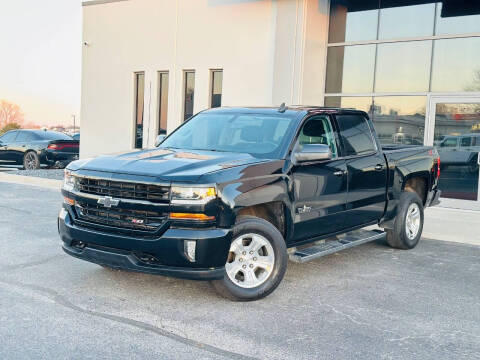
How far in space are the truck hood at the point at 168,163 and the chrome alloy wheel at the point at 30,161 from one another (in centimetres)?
1477

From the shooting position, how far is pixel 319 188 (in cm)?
609

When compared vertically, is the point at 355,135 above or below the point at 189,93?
below

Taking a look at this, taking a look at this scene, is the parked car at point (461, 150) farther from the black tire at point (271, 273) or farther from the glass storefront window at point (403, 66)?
the black tire at point (271, 273)

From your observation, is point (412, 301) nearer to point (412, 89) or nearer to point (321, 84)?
point (412, 89)

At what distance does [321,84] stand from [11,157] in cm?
1165

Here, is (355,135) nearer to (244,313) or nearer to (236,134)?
(236,134)

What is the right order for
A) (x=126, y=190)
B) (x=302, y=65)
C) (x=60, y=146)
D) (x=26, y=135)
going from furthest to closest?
(x=26, y=135), (x=60, y=146), (x=302, y=65), (x=126, y=190)

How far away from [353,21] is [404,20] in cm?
139

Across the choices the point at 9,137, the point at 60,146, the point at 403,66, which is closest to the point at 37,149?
the point at 60,146

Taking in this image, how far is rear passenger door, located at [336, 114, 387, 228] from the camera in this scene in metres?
6.67

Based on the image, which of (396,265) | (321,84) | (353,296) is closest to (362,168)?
(396,265)

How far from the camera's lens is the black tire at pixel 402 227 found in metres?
7.67

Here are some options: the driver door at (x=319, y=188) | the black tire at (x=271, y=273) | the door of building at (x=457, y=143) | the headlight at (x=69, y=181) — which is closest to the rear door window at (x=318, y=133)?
the driver door at (x=319, y=188)

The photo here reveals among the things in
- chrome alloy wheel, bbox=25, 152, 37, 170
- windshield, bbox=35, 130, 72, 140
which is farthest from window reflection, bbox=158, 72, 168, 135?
chrome alloy wheel, bbox=25, 152, 37, 170
